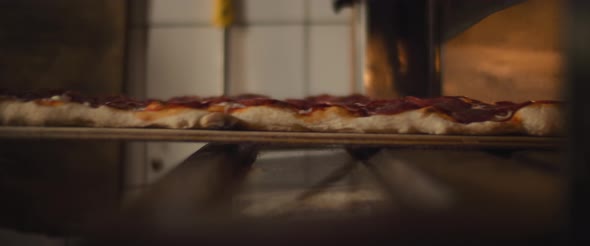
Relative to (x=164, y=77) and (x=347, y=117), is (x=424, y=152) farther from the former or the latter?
(x=164, y=77)

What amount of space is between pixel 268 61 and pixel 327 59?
224mm

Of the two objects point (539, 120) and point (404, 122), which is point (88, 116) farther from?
point (539, 120)

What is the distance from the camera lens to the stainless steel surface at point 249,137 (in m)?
0.56

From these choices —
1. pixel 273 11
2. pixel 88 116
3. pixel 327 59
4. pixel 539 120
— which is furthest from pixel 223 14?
pixel 539 120

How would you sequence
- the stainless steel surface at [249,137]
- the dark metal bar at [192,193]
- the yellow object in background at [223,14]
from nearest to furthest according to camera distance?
the dark metal bar at [192,193], the stainless steel surface at [249,137], the yellow object in background at [223,14]

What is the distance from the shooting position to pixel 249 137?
1.86 feet

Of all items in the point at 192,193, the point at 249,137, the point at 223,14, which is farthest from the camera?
the point at 223,14

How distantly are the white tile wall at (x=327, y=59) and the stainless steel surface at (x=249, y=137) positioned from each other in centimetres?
109

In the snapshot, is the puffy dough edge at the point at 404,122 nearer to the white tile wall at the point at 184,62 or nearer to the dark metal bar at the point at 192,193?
the dark metal bar at the point at 192,193

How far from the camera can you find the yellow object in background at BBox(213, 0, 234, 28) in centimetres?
162

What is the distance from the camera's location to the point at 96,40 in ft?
5.09

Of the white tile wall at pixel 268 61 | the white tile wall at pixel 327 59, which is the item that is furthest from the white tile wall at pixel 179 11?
the white tile wall at pixel 327 59

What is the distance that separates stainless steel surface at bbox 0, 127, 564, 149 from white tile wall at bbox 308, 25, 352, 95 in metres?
1.09

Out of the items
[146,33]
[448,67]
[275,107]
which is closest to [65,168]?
[146,33]
